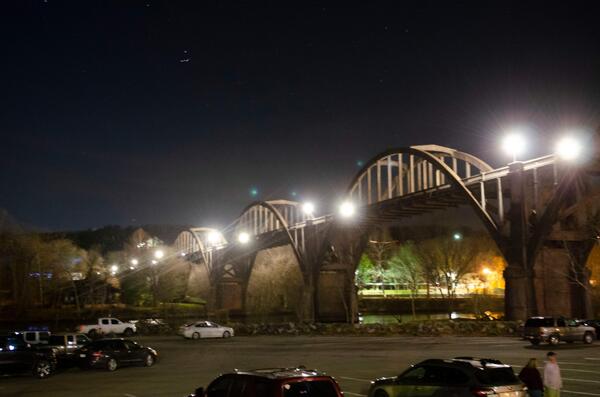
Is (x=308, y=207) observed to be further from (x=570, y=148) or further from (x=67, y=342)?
(x=67, y=342)

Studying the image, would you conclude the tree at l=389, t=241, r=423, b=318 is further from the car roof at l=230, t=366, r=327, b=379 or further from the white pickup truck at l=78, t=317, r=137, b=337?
the car roof at l=230, t=366, r=327, b=379

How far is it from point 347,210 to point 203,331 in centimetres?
2363

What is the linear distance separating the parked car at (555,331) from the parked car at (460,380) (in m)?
21.4

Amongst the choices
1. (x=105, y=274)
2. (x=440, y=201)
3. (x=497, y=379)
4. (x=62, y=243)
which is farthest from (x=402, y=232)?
(x=497, y=379)

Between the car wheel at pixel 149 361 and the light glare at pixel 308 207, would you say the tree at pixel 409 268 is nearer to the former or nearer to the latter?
the light glare at pixel 308 207

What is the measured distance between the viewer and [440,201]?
52.7m

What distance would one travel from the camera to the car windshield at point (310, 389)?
8.92 m

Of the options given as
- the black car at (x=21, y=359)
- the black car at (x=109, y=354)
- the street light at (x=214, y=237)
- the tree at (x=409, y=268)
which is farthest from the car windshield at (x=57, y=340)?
the street light at (x=214, y=237)

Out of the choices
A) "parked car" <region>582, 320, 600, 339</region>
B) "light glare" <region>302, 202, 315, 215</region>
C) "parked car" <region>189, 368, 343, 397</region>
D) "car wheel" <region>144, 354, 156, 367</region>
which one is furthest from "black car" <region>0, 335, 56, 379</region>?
"light glare" <region>302, 202, 315, 215</region>

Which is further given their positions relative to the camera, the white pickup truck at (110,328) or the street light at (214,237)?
the street light at (214,237)

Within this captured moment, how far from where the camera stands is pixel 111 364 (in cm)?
2567

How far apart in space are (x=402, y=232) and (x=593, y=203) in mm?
102740

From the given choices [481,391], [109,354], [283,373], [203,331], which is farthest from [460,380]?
[203,331]

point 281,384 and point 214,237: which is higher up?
point 214,237
